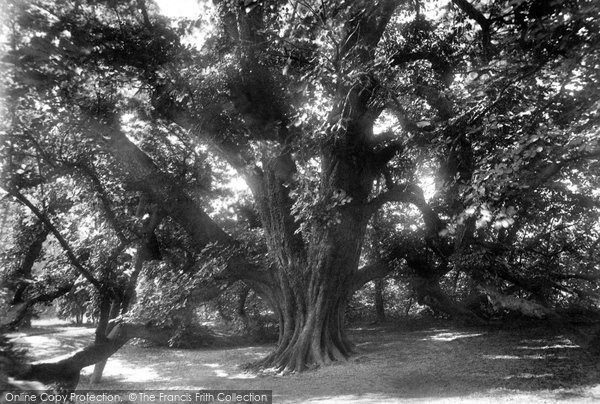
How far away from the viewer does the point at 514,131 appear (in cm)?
614

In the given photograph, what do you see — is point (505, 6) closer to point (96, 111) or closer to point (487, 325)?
point (96, 111)

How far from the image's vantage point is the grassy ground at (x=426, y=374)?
5.88m

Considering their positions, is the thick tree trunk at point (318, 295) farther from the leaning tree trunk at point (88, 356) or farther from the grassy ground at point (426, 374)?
the leaning tree trunk at point (88, 356)

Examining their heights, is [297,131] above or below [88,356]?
above

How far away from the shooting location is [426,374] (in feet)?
24.1

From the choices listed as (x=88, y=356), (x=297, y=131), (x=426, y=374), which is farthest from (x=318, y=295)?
(x=88, y=356)

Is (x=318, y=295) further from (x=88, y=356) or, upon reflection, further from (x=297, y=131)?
(x=88, y=356)

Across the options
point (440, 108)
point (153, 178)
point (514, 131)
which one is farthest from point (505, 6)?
point (153, 178)

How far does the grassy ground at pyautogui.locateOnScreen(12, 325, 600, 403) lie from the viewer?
588 cm

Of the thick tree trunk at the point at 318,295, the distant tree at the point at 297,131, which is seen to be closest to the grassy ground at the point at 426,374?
the thick tree trunk at the point at 318,295

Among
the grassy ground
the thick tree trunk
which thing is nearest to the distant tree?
the thick tree trunk

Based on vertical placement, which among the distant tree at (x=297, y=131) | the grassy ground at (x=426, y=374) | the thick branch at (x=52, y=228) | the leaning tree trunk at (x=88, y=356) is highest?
the distant tree at (x=297, y=131)

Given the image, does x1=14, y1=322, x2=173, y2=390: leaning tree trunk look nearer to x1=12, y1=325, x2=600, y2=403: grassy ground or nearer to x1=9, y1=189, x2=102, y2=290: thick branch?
x1=12, y1=325, x2=600, y2=403: grassy ground

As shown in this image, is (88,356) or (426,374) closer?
(88,356)
